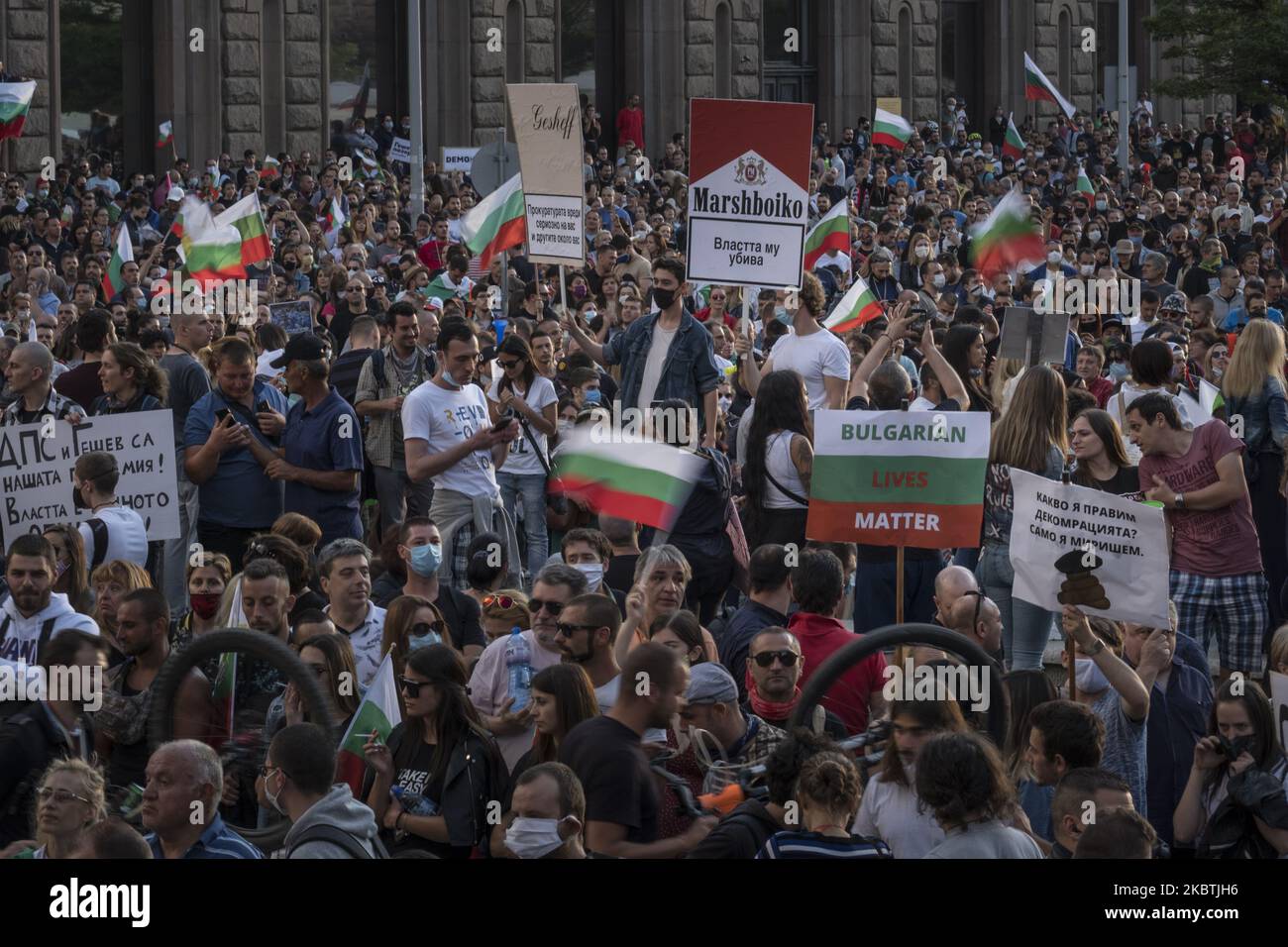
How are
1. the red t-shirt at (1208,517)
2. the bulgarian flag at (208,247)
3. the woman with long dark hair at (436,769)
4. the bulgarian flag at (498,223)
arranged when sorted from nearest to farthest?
the woman with long dark hair at (436,769)
the red t-shirt at (1208,517)
the bulgarian flag at (208,247)
the bulgarian flag at (498,223)

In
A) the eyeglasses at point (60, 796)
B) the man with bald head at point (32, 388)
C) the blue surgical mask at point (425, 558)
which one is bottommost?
the eyeglasses at point (60, 796)

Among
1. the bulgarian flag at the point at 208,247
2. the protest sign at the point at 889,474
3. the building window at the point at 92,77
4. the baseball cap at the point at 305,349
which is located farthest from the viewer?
the building window at the point at 92,77

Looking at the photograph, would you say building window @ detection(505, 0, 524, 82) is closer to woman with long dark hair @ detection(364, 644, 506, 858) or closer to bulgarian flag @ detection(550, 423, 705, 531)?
bulgarian flag @ detection(550, 423, 705, 531)

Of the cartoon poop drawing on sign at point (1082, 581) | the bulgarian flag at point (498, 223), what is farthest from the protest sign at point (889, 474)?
the bulgarian flag at point (498, 223)

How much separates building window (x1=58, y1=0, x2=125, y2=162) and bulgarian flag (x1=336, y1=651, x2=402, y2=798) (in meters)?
24.5

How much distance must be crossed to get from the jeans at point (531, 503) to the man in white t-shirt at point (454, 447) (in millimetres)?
968

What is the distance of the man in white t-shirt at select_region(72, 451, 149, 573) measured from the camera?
27.6ft

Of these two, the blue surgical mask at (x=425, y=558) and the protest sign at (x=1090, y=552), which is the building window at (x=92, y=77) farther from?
the protest sign at (x=1090, y=552)

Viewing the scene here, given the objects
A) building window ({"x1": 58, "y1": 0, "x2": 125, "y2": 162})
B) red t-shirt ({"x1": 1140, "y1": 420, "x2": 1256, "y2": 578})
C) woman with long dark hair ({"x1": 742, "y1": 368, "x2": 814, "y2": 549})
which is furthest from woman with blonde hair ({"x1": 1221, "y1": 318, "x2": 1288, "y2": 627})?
building window ({"x1": 58, "y1": 0, "x2": 125, "y2": 162})

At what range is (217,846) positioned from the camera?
17.9ft

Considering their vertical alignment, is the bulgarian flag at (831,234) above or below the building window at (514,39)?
below

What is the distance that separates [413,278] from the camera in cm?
1709

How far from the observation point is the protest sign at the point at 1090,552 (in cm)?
684
